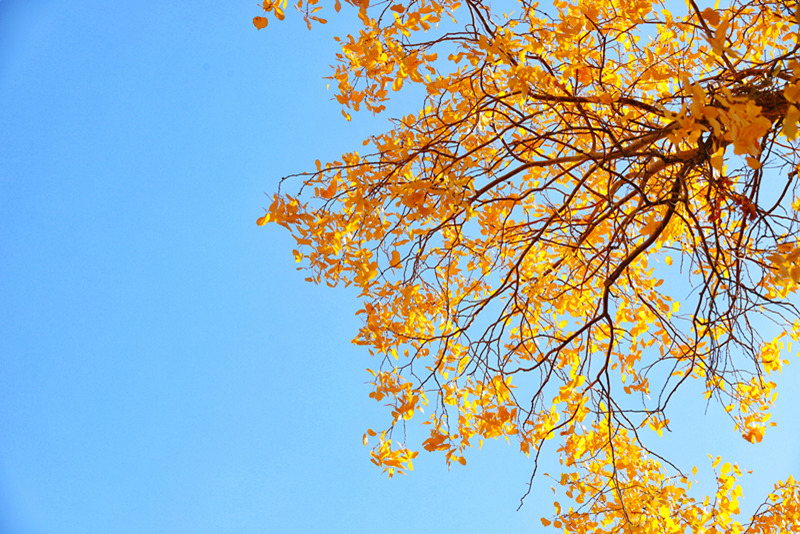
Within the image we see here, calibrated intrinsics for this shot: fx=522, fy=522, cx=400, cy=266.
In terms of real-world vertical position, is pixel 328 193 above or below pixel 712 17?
above

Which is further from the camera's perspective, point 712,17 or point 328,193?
point 328,193

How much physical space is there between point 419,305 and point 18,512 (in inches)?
278

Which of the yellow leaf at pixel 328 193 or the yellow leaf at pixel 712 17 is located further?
the yellow leaf at pixel 328 193

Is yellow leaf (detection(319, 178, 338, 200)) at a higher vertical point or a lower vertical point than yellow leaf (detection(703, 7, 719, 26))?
higher

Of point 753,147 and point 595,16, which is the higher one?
point 595,16

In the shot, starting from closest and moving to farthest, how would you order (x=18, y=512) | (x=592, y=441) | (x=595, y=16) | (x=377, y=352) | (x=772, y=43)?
(x=595, y=16), (x=772, y=43), (x=377, y=352), (x=592, y=441), (x=18, y=512)

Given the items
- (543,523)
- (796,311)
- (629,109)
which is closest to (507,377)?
(543,523)

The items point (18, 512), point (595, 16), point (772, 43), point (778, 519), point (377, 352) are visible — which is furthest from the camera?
point (18, 512)

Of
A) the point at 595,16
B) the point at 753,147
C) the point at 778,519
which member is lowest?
the point at 778,519

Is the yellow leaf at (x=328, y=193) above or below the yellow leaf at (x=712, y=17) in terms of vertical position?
above

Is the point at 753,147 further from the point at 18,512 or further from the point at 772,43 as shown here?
the point at 18,512

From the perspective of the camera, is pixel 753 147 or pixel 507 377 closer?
pixel 753 147

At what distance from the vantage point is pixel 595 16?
158 centimetres

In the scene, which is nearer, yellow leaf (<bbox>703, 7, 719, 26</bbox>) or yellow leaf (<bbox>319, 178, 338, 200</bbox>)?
yellow leaf (<bbox>703, 7, 719, 26</bbox>)
